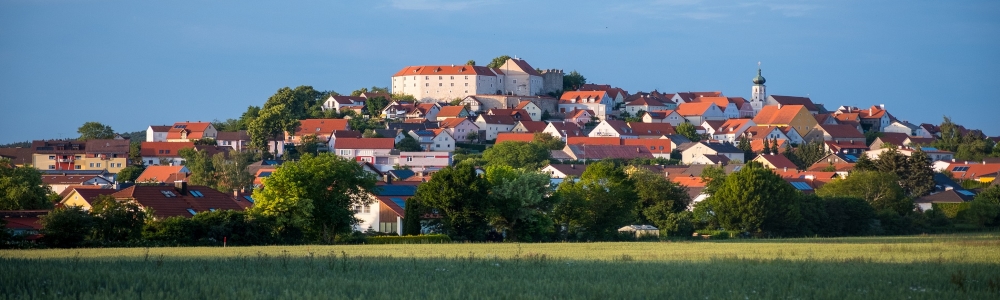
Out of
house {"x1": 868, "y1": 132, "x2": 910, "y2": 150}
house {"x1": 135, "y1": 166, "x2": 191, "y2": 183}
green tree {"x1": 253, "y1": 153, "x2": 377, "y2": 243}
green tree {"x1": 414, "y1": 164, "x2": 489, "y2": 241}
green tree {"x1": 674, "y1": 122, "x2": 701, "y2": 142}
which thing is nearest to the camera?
green tree {"x1": 253, "y1": 153, "x2": 377, "y2": 243}

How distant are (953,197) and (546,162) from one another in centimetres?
3646

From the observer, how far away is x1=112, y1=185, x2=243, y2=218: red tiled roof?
51219 millimetres

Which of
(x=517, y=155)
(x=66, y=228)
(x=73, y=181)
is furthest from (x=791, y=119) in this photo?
(x=66, y=228)

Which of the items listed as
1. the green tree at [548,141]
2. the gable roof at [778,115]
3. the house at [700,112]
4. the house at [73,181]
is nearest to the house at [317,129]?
the green tree at [548,141]

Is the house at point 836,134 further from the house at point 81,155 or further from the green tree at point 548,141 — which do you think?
the house at point 81,155

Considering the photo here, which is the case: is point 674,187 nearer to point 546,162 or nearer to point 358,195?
point 358,195

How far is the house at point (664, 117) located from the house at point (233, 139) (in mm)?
46848

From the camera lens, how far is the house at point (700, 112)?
147m

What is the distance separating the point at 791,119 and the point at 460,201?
100 meters

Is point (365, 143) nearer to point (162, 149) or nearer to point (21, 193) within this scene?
point (162, 149)

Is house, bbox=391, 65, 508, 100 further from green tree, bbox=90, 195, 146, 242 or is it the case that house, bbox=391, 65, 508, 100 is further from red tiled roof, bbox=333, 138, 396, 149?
green tree, bbox=90, 195, 146, 242

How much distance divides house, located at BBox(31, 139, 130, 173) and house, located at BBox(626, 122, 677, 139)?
53.2 meters

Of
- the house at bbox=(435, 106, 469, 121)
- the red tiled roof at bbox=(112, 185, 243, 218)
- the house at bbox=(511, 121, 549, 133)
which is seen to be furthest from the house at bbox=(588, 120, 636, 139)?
the red tiled roof at bbox=(112, 185, 243, 218)

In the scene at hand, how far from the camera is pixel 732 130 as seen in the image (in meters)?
137
